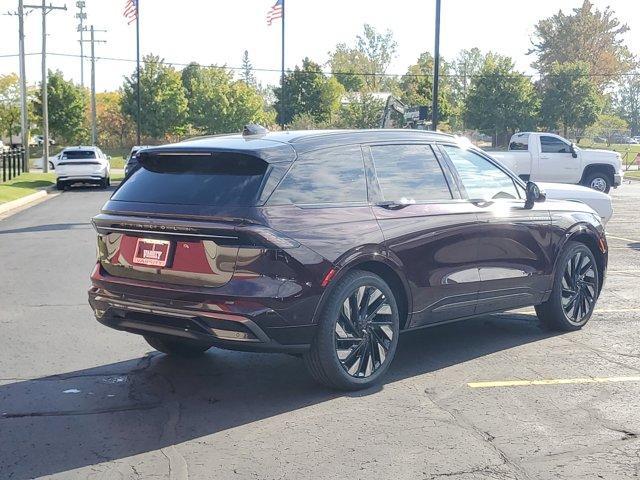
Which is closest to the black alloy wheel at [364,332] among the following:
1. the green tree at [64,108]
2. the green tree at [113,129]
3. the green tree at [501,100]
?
the green tree at [501,100]

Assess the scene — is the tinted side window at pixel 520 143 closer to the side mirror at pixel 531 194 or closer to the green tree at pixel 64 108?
the side mirror at pixel 531 194

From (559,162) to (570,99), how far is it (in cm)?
4104

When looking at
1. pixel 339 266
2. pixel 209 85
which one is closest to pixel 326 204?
pixel 339 266

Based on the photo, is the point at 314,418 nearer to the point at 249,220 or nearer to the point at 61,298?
the point at 249,220

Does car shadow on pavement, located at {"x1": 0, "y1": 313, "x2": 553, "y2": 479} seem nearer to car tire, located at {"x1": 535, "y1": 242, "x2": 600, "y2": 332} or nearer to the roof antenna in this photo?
car tire, located at {"x1": 535, "y1": 242, "x2": 600, "y2": 332}

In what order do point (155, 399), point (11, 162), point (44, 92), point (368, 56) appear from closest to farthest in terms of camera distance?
1. point (155, 399)
2. point (11, 162)
3. point (44, 92)
4. point (368, 56)

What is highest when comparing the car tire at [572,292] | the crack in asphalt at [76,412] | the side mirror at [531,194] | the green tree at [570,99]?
the green tree at [570,99]

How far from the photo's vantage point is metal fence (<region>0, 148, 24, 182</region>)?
31.5 m

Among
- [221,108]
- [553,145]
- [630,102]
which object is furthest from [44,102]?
[630,102]

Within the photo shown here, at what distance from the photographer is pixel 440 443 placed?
4.80 metres

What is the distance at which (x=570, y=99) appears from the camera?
208ft

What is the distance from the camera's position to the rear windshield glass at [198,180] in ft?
17.9

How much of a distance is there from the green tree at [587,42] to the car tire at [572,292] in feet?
286

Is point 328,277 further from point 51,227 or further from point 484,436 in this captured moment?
point 51,227
